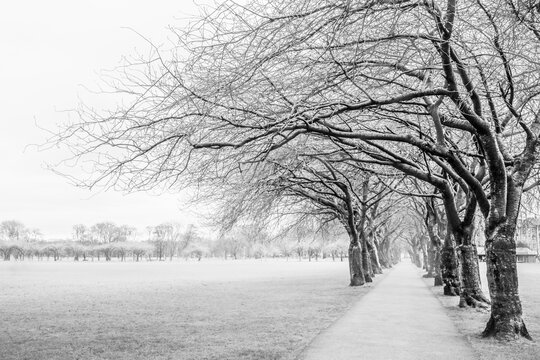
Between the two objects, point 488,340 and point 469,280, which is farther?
point 469,280

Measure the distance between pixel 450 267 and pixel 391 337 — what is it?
33.2ft

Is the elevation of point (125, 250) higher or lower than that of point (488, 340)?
higher

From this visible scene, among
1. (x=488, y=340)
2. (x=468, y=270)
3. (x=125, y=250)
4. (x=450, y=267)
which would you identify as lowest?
(x=488, y=340)

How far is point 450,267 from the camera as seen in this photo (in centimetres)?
1850

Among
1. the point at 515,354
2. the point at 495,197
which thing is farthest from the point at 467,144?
the point at 515,354

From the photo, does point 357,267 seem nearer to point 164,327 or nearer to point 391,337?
point 164,327

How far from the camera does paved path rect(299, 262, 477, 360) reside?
26.0ft

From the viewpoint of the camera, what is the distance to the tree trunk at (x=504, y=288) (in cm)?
928

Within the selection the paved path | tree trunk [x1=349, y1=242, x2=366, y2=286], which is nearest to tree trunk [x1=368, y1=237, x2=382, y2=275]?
tree trunk [x1=349, y1=242, x2=366, y2=286]

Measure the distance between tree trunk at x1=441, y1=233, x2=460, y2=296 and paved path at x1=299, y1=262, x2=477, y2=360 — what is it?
12.4 ft

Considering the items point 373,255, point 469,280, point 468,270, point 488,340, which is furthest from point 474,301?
point 373,255

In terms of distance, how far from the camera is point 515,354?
8.19 meters

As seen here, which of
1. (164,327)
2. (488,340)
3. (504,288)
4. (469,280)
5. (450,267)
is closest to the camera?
(488,340)

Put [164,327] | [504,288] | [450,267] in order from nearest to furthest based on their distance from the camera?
[504,288] → [164,327] → [450,267]
